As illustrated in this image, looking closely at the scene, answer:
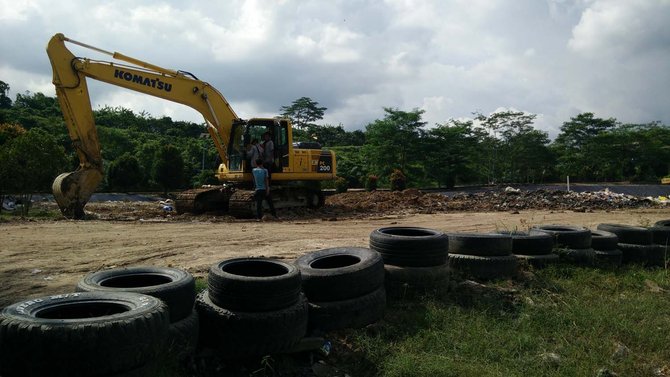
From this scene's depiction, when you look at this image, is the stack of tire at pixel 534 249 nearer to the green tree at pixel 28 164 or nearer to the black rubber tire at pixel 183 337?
the black rubber tire at pixel 183 337

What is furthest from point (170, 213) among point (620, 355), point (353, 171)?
point (353, 171)

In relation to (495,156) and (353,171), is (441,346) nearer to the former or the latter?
(353,171)

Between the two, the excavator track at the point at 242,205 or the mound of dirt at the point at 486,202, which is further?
the mound of dirt at the point at 486,202

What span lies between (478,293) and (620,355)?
1726mm

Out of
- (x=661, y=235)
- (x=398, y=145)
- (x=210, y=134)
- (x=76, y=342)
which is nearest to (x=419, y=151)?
(x=398, y=145)

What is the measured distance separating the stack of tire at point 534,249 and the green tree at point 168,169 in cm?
2432

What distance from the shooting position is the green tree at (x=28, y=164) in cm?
1339

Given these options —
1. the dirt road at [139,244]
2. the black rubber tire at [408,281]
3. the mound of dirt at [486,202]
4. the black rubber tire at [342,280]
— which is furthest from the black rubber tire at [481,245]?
the mound of dirt at [486,202]

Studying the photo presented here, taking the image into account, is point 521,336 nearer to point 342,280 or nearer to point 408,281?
point 408,281

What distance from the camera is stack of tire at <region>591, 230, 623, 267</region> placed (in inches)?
288

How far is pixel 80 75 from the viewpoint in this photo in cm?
1320

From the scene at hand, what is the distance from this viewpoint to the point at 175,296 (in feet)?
12.5

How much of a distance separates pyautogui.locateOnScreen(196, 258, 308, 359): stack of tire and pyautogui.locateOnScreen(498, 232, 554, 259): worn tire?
4063 mm

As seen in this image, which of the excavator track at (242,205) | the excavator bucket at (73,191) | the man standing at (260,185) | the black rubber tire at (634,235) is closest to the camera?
the black rubber tire at (634,235)
